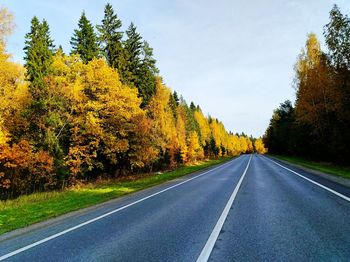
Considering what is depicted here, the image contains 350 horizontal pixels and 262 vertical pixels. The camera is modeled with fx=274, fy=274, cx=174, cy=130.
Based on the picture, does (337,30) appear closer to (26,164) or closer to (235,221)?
(235,221)

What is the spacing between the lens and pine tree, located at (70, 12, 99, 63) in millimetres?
30500

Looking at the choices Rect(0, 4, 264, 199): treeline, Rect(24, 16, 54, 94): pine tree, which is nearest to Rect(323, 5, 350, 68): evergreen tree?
Rect(0, 4, 264, 199): treeline

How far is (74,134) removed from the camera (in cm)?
2197

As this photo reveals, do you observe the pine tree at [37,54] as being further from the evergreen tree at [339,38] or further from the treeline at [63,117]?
the evergreen tree at [339,38]

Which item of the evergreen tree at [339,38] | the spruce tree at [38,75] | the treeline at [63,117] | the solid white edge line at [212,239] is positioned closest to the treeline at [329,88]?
the evergreen tree at [339,38]

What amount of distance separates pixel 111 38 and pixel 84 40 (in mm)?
3398

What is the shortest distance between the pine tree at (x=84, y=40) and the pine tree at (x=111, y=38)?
3.47 feet

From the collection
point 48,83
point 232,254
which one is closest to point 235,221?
point 232,254

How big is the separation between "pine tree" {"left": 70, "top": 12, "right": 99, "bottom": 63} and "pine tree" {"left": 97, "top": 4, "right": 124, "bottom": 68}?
1057 millimetres

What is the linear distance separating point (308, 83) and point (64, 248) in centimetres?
3188

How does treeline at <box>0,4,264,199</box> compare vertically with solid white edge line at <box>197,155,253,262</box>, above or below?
above

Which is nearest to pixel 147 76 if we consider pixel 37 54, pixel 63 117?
pixel 37 54

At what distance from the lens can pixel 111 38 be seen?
1303 inches

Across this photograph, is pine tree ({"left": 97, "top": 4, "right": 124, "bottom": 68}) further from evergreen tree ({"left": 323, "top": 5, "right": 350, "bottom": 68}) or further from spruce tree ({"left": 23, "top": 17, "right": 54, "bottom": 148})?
evergreen tree ({"left": 323, "top": 5, "right": 350, "bottom": 68})
